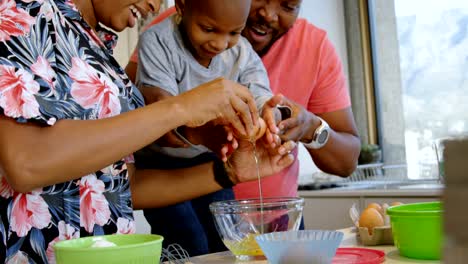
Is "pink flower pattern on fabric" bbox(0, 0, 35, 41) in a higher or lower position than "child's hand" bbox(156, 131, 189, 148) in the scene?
higher

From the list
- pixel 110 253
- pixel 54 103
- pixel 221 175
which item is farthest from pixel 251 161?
pixel 110 253

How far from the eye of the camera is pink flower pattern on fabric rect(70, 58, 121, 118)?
1.01 m

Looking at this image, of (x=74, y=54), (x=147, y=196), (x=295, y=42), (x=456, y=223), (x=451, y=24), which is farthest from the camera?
(x=451, y=24)

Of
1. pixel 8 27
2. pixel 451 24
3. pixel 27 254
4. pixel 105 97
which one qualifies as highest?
pixel 451 24

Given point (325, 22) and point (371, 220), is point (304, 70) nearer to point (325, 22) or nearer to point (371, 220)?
point (371, 220)

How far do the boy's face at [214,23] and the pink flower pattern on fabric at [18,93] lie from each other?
19.9 inches

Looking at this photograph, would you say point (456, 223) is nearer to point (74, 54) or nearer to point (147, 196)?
point (74, 54)

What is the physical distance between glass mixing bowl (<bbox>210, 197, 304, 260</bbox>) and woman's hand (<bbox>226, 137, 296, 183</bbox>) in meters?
0.30

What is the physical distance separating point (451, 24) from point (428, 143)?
661 mm

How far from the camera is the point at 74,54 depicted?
1023 mm

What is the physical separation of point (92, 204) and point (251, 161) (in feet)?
1.36

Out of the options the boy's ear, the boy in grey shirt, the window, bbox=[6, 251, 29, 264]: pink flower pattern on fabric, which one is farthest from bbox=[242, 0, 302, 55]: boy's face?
the window

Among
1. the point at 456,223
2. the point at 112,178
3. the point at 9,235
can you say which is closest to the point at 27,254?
the point at 9,235

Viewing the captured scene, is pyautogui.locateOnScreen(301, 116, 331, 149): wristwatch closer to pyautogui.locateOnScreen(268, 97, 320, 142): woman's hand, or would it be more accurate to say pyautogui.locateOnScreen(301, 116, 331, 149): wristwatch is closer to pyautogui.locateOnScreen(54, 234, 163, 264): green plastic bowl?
pyautogui.locateOnScreen(268, 97, 320, 142): woman's hand
